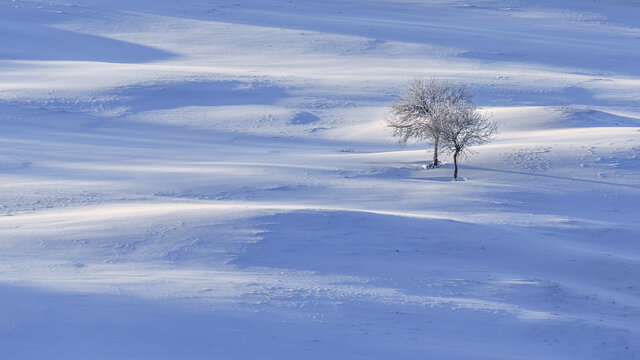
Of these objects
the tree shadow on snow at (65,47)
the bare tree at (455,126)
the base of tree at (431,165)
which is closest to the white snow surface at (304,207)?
the tree shadow on snow at (65,47)

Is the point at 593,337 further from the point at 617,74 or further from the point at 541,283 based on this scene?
the point at 617,74

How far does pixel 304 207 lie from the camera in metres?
19.1

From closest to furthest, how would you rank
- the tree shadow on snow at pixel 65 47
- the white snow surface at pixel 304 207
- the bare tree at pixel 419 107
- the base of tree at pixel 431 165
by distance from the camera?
the white snow surface at pixel 304 207 → the base of tree at pixel 431 165 → the bare tree at pixel 419 107 → the tree shadow on snow at pixel 65 47

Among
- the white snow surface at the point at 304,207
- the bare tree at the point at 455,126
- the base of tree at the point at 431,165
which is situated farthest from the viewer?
the base of tree at the point at 431,165

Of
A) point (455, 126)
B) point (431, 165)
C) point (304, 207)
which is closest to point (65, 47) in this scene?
point (431, 165)

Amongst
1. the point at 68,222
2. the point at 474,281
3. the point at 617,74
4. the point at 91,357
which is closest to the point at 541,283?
the point at 474,281

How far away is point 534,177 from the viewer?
23641mm

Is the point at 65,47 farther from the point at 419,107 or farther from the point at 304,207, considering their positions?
the point at 304,207

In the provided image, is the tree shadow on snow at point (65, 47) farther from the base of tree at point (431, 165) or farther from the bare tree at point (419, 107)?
the base of tree at point (431, 165)

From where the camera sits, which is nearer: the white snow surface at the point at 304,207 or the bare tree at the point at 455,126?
the white snow surface at the point at 304,207

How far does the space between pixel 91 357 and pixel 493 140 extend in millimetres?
19828

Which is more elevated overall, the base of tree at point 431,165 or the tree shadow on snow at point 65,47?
the tree shadow on snow at point 65,47

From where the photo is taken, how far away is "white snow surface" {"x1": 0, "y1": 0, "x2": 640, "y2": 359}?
Result: 12.7m

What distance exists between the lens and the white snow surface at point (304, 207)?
12.7 meters
